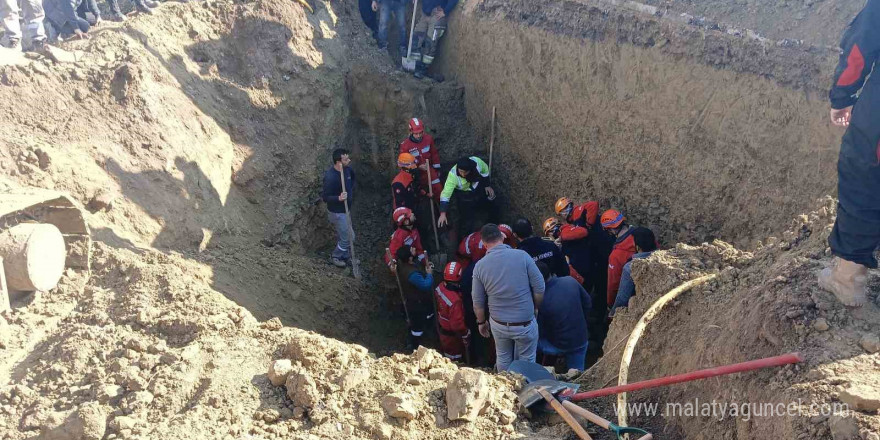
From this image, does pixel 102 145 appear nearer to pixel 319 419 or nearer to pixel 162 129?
pixel 162 129

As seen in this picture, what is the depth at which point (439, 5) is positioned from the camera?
11.2 metres

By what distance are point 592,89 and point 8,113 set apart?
7102 millimetres

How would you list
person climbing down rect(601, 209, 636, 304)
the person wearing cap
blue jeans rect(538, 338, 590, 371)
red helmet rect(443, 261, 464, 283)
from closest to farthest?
the person wearing cap, blue jeans rect(538, 338, 590, 371), person climbing down rect(601, 209, 636, 304), red helmet rect(443, 261, 464, 283)

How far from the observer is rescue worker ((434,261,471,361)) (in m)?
7.60

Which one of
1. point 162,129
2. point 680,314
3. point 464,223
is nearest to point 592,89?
point 464,223

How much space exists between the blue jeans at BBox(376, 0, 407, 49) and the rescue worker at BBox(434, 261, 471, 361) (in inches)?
216

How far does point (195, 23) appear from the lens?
9734 mm

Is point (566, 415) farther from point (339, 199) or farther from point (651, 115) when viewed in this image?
point (339, 199)

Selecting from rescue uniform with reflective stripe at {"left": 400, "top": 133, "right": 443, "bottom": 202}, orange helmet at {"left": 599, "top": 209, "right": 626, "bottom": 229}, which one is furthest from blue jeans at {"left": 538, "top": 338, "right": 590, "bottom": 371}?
rescue uniform with reflective stripe at {"left": 400, "top": 133, "right": 443, "bottom": 202}

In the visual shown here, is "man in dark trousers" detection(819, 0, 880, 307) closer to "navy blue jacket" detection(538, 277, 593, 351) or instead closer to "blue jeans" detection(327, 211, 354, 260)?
"navy blue jacket" detection(538, 277, 593, 351)

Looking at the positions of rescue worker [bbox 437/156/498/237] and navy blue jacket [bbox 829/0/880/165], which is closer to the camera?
navy blue jacket [bbox 829/0/880/165]

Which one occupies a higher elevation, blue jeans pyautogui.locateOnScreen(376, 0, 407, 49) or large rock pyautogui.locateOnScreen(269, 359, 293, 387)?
blue jeans pyautogui.locateOnScreen(376, 0, 407, 49)

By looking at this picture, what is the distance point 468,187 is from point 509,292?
3.63 metres

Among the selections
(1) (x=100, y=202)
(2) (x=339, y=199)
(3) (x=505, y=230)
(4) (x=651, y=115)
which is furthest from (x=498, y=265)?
(1) (x=100, y=202)
